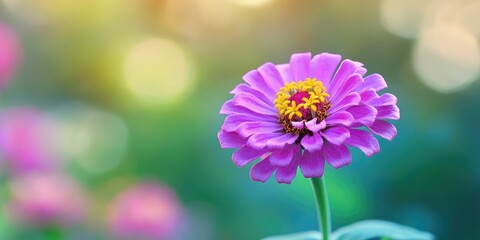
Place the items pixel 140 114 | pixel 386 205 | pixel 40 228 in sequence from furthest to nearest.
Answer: pixel 140 114, pixel 386 205, pixel 40 228

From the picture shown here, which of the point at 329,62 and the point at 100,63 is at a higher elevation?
the point at 100,63

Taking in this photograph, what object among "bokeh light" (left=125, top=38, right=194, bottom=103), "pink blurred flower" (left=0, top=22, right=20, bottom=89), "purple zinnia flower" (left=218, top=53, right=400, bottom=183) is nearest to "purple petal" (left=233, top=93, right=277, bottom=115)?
"purple zinnia flower" (left=218, top=53, right=400, bottom=183)

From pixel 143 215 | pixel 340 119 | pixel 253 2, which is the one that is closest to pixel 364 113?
pixel 340 119

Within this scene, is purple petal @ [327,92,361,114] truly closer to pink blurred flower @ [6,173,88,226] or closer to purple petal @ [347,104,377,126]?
purple petal @ [347,104,377,126]

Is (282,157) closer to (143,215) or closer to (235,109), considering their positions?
(235,109)

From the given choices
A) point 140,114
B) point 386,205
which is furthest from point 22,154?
point 386,205

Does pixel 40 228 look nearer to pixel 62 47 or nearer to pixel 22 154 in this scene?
pixel 22 154

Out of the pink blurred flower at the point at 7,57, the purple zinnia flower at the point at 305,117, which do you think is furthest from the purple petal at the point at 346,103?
the pink blurred flower at the point at 7,57
